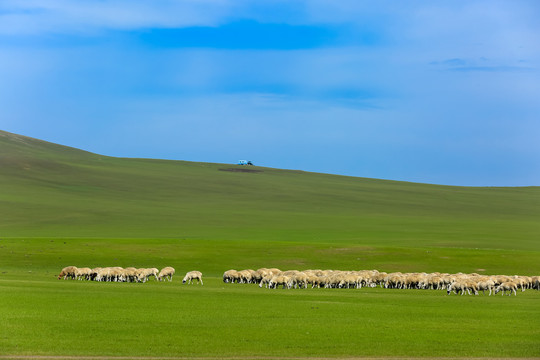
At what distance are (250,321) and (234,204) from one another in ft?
245

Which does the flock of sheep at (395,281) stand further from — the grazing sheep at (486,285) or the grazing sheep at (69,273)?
the grazing sheep at (69,273)

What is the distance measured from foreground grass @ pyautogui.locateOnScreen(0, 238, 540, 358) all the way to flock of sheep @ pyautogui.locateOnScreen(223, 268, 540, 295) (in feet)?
3.52

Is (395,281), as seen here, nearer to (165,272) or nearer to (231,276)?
(231,276)

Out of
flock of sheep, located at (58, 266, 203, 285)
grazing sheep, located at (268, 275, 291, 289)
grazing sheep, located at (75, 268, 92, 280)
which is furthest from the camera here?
grazing sheep, located at (75, 268, 92, 280)

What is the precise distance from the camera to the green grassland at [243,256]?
18.0 metres

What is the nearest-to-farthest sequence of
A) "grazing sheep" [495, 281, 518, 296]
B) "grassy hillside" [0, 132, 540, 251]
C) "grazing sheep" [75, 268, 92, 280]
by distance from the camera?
"grazing sheep" [495, 281, 518, 296] → "grazing sheep" [75, 268, 92, 280] → "grassy hillside" [0, 132, 540, 251]

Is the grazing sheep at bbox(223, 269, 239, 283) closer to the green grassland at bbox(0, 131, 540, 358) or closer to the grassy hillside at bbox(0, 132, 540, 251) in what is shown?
the green grassland at bbox(0, 131, 540, 358)

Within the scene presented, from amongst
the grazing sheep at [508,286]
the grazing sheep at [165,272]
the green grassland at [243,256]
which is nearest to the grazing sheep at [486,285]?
the grazing sheep at [508,286]

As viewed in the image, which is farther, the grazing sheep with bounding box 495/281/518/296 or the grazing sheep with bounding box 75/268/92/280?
the grazing sheep with bounding box 75/268/92/280

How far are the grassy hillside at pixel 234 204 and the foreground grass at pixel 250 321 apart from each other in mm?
29201

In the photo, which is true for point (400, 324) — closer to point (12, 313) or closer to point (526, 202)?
point (12, 313)

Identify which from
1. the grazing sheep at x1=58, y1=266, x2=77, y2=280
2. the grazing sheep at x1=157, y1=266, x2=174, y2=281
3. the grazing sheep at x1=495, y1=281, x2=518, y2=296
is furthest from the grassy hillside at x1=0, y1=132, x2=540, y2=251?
the grazing sheep at x1=58, y1=266, x2=77, y2=280

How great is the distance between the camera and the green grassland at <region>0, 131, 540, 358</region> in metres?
18.0

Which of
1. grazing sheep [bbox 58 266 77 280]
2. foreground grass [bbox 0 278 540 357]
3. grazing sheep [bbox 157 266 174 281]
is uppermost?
grazing sheep [bbox 157 266 174 281]
